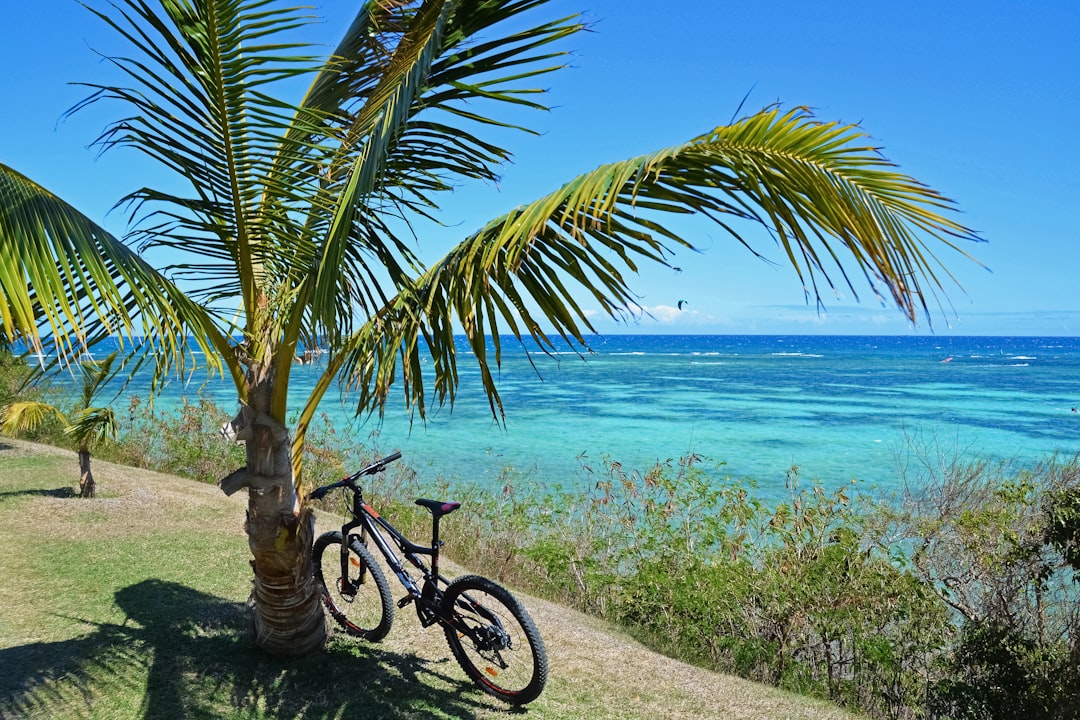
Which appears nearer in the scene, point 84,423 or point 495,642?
point 495,642

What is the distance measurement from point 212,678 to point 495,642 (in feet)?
5.07

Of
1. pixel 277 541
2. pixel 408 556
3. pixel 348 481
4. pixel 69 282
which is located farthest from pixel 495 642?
pixel 69 282

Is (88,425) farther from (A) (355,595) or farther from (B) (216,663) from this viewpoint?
(B) (216,663)

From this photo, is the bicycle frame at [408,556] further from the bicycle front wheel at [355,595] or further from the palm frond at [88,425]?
the palm frond at [88,425]

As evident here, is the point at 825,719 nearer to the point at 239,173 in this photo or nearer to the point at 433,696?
the point at 433,696

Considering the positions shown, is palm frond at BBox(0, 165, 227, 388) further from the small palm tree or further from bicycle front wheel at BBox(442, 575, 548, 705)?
the small palm tree

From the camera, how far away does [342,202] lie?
2.88 metres

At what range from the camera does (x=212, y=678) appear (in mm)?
4027

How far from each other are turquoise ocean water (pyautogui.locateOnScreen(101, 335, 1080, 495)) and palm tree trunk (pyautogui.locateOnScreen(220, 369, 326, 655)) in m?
1.73

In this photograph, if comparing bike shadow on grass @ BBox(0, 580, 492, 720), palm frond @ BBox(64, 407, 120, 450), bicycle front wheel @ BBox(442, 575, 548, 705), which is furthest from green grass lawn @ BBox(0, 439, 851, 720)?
palm frond @ BBox(64, 407, 120, 450)

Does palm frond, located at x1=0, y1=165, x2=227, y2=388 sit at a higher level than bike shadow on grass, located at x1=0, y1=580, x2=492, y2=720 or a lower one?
higher

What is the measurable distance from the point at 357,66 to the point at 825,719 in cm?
448

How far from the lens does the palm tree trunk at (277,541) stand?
3.67m

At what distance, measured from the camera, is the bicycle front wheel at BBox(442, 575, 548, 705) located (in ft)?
12.9
